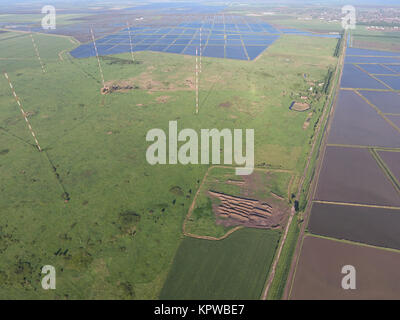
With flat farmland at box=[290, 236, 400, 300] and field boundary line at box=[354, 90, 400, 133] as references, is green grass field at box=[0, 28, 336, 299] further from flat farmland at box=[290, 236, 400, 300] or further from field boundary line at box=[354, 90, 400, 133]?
field boundary line at box=[354, 90, 400, 133]

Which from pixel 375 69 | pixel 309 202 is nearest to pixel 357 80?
pixel 375 69

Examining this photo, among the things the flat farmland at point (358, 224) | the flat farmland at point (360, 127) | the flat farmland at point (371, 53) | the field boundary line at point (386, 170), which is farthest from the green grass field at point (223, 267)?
the flat farmland at point (371, 53)

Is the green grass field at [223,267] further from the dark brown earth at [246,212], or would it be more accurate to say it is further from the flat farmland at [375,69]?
the flat farmland at [375,69]

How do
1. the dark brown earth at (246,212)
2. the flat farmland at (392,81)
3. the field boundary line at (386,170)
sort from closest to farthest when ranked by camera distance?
1. the dark brown earth at (246,212)
2. the field boundary line at (386,170)
3. the flat farmland at (392,81)

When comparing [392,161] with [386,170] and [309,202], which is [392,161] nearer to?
[386,170]

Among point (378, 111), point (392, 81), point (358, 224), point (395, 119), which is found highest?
point (392, 81)

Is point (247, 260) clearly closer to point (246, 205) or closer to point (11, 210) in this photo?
point (246, 205)

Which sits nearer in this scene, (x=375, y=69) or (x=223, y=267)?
(x=223, y=267)
